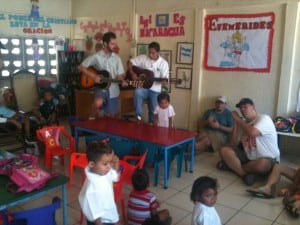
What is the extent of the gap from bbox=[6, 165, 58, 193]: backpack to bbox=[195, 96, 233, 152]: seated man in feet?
9.37

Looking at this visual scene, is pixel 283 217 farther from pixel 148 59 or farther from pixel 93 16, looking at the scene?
pixel 93 16

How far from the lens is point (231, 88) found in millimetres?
4941

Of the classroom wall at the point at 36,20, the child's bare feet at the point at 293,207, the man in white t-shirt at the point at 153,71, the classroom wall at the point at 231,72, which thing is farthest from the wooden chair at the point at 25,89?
the child's bare feet at the point at 293,207

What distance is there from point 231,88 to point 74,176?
272 cm

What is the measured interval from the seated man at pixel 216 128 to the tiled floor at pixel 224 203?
32.8 inches

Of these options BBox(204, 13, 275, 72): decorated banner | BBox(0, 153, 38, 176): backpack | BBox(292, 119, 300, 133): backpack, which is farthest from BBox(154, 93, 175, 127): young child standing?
BBox(0, 153, 38, 176): backpack

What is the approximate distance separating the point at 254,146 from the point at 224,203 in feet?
2.71

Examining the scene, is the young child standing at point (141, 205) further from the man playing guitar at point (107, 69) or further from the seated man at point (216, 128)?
the seated man at point (216, 128)

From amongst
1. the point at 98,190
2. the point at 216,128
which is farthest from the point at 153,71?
the point at 98,190

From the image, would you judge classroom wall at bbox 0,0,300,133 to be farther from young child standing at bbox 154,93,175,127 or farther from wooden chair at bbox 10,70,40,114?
young child standing at bbox 154,93,175,127

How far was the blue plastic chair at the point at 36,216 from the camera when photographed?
177 cm

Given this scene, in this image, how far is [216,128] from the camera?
4.70m

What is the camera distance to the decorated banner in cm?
454

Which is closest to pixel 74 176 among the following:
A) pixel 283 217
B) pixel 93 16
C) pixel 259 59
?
pixel 283 217
